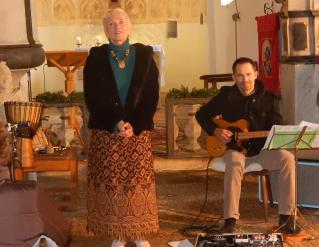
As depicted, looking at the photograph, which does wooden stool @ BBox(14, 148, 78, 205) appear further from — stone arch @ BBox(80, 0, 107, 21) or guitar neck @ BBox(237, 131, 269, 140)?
stone arch @ BBox(80, 0, 107, 21)

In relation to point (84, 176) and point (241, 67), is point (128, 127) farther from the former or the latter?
point (84, 176)

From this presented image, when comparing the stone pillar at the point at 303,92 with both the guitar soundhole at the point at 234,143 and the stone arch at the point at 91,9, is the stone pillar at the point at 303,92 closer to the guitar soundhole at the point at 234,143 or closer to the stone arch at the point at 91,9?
the guitar soundhole at the point at 234,143

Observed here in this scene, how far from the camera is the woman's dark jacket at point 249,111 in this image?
430 cm

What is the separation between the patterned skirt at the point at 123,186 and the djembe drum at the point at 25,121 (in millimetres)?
613

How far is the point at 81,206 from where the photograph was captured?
510cm

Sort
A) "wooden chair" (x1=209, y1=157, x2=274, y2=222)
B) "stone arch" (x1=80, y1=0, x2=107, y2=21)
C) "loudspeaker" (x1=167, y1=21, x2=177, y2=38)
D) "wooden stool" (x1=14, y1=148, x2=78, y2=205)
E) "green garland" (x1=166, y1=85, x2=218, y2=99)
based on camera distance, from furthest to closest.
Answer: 1. "loudspeaker" (x1=167, y1=21, x2=177, y2=38)
2. "stone arch" (x1=80, y1=0, x2=107, y2=21)
3. "green garland" (x1=166, y1=85, x2=218, y2=99)
4. "wooden stool" (x1=14, y1=148, x2=78, y2=205)
5. "wooden chair" (x1=209, y1=157, x2=274, y2=222)

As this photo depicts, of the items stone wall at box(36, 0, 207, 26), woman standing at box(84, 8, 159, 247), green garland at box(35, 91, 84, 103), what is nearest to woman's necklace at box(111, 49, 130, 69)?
woman standing at box(84, 8, 159, 247)

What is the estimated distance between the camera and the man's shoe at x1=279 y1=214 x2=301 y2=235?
4.23 m

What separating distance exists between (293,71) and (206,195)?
3.96 feet

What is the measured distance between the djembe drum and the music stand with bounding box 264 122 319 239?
60.5 inches

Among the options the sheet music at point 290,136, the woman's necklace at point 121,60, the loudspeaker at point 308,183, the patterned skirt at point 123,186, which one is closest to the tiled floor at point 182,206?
the loudspeaker at point 308,183

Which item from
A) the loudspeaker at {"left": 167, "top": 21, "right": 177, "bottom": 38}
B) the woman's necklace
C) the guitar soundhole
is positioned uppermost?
the loudspeaker at {"left": 167, "top": 21, "right": 177, "bottom": 38}

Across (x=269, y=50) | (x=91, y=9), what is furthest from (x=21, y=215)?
(x=91, y=9)

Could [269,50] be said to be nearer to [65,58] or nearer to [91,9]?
[65,58]
